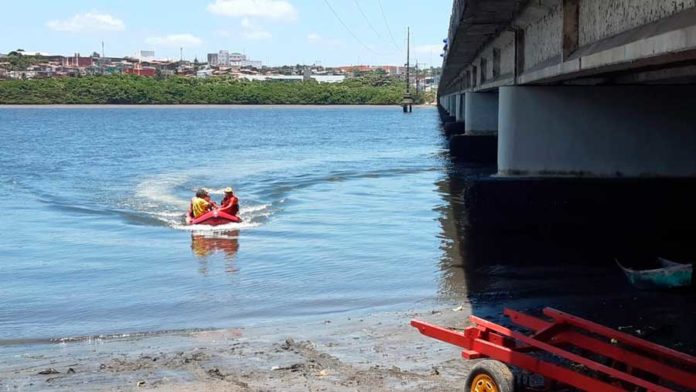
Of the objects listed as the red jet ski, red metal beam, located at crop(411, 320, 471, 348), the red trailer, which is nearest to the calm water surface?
the red jet ski

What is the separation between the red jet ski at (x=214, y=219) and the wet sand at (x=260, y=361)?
9.63 m

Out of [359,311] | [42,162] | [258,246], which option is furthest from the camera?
[42,162]

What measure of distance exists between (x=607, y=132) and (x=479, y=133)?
19.4 m

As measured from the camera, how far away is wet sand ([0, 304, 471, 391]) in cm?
834

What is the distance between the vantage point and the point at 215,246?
18.0 meters

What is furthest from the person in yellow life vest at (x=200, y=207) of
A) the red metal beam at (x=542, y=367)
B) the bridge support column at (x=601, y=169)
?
the red metal beam at (x=542, y=367)

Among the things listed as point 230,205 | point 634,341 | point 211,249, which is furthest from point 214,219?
point 634,341

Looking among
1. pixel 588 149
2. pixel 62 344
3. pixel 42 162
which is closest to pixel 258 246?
pixel 588 149

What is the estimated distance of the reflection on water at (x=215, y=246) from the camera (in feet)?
52.5

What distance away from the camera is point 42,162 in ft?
151

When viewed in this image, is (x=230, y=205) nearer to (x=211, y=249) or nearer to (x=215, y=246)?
(x=215, y=246)

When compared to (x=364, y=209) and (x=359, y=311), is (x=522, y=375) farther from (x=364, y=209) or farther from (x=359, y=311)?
(x=364, y=209)

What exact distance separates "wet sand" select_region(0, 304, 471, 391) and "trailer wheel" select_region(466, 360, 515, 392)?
74 centimetres

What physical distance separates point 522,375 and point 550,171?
9.95m
